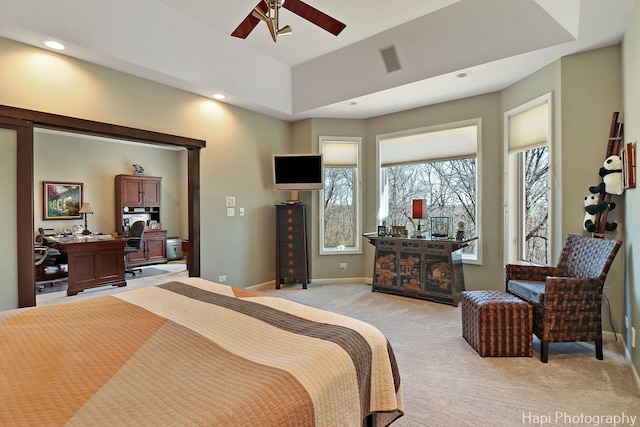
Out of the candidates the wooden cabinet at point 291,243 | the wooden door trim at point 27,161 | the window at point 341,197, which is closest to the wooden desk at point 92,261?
the wooden door trim at point 27,161

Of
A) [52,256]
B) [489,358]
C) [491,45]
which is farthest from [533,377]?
[52,256]

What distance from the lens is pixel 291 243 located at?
509cm

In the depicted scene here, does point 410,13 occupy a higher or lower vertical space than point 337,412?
higher

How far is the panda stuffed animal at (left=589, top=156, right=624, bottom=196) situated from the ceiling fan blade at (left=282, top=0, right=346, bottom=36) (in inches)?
105

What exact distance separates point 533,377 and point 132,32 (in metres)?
4.62

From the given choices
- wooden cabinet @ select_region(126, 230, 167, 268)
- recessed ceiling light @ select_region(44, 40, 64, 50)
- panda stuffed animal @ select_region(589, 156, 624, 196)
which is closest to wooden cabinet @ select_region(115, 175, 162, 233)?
wooden cabinet @ select_region(126, 230, 167, 268)

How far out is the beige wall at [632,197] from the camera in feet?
7.86

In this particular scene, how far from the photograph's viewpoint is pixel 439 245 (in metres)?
4.24

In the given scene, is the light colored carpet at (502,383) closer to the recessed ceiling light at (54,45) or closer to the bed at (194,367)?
the bed at (194,367)

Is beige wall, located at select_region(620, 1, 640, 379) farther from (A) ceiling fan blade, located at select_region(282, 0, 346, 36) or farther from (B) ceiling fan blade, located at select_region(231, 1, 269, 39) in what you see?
(B) ceiling fan blade, located at select_region(231, 1, 269, 39)

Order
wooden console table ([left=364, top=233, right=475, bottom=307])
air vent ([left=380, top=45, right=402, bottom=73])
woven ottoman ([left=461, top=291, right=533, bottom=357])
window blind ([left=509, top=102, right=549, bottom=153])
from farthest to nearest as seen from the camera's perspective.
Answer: wooden console table ([left=364, top=233, right=475, bottom=307]), air vent ([left=380, top=45, right=402, bottom=73]), window blind ([left=509, top=102, right=549, bottom=153]), woven ottoman ([left=461, top=291, right=533, bottom=357])

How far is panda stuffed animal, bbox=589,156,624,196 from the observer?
2859mm

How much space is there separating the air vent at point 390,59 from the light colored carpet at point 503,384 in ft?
9.84

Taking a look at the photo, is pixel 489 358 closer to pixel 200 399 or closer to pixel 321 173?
pixel 200 399
